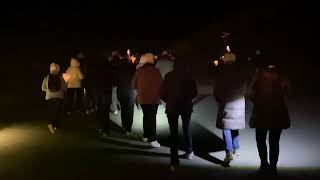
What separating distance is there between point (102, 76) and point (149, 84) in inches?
68.0

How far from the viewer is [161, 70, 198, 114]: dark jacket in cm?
1092

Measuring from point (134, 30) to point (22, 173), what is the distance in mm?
40087

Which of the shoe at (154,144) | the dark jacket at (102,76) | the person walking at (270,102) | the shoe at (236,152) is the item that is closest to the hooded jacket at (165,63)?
the dark jacket at (102,76)

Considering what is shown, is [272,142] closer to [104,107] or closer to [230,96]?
[230,96]

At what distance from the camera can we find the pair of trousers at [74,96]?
16.8 m

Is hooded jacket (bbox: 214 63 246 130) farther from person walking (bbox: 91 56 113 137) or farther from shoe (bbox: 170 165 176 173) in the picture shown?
person walking (bbox: 91 56 113 137)

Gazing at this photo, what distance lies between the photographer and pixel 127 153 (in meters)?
12.2

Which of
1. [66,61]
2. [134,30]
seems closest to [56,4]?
[134,30]

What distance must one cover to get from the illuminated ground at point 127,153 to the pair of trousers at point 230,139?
25 cm

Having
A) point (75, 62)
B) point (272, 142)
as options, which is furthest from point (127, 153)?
point (75, 62)

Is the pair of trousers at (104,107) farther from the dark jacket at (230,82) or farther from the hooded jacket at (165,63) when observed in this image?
the dark jacket at (230,82)

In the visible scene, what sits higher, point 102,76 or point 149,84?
point 102,76

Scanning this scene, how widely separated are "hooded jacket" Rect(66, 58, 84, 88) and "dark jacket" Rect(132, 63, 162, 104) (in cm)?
392

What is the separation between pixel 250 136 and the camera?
13.7 m
